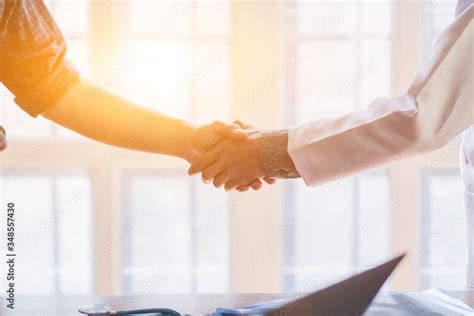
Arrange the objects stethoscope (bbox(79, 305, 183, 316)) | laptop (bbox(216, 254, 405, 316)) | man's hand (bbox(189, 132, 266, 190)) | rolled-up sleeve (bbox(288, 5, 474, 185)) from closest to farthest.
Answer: laptop (bbox(216, 254, 405, 316))
stethoscope (bbox(79, 305, 183, 316))
rolled-up sleeve (bbox(288, 5, 474, 185))
man's hand (bbox(189, 132, 266, 190))

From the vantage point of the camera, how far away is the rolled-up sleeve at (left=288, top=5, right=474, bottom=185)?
4.41ft

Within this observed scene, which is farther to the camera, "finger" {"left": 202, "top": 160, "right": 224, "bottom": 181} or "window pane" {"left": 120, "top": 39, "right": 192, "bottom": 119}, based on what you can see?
"window pane" {"left": 120, "top": 39, "right": 192, "bottom": 119}

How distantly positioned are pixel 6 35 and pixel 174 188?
5.01 feet

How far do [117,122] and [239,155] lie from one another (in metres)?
0.38

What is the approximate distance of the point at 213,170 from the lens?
182 cm

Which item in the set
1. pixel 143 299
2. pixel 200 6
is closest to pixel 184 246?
pixel 200 6

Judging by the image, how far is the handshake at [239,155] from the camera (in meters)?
1.64

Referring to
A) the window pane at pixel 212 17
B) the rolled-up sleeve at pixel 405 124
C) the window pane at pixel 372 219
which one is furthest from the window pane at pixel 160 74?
the rolled-up sleeve at pixel 405 124

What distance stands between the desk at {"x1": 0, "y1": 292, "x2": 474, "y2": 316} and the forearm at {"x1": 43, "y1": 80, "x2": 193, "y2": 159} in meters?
0.71

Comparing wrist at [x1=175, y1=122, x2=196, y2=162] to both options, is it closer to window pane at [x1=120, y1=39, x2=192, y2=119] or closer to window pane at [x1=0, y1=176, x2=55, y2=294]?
window pane at [x1=120, y1=39, x2=192, y2=119]

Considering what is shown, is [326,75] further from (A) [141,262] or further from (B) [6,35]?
(B) [6,35]

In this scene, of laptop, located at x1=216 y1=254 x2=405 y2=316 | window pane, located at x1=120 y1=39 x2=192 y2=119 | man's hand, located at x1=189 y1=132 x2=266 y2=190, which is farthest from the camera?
window pane, located at x1=120 y1=39 x2=192 y2=119

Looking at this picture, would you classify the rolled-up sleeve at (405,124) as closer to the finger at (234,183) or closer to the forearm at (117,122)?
the finger at (234,183)

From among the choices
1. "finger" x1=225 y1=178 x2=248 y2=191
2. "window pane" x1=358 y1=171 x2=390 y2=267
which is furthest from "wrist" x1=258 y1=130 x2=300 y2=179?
"window pane" x1=358 y1=171 x2=390 y2=267
